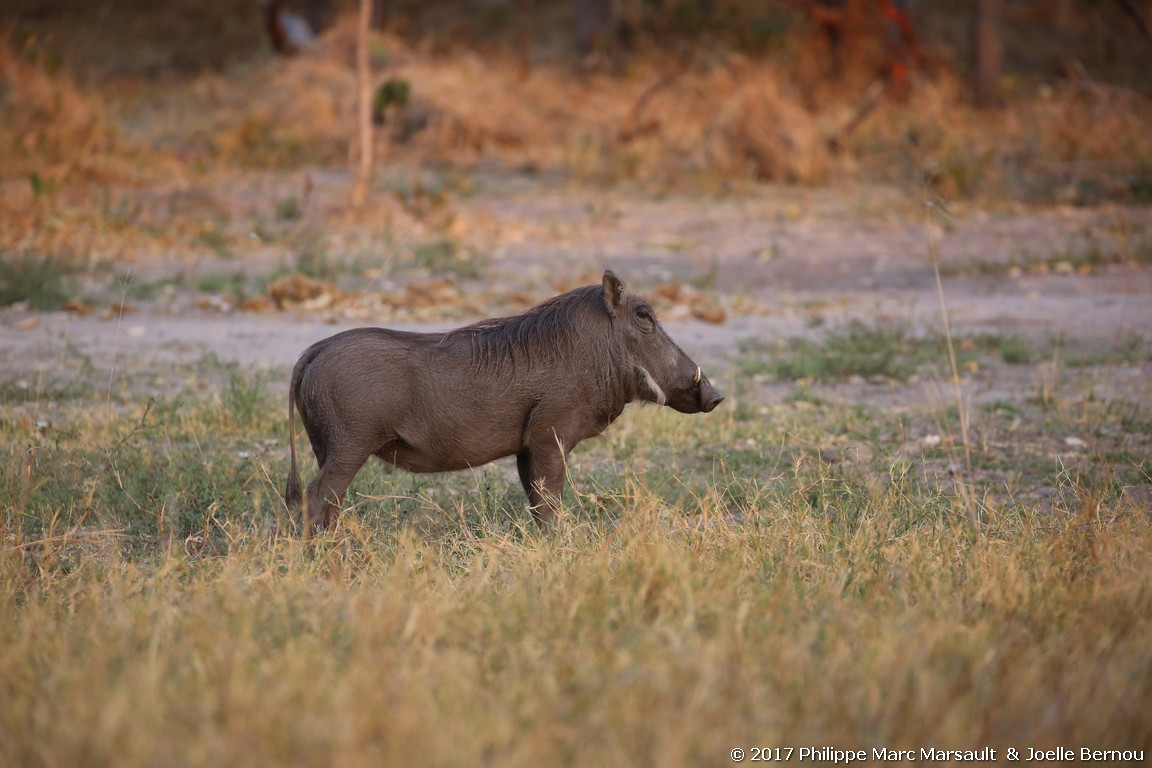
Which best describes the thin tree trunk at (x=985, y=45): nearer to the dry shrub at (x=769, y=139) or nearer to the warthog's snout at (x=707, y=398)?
the dry shrub at (x=769, y=139)

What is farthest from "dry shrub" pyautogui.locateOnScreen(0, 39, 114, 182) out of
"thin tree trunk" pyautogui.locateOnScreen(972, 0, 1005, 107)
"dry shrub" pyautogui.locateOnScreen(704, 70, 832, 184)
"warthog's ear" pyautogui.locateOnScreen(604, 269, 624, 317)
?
"thin tree trunk" pyautogui.locateOnScreen(972, 0, 1005, 107)

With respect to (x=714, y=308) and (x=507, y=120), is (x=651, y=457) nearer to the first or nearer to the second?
(x=714, y=308)

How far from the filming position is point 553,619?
3.15m

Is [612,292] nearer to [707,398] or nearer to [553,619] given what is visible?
[707,398]

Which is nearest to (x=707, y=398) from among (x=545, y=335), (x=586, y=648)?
(x=545, y=335)

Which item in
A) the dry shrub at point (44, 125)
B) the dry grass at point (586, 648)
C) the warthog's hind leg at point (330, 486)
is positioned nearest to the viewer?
the dry grass at point (586, 648)

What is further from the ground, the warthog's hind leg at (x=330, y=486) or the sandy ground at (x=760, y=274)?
the warthog's hind leg at (x=330, y=486)

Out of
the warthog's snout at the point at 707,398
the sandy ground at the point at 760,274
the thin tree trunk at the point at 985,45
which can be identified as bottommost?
the sandy ground at the point at 760,274

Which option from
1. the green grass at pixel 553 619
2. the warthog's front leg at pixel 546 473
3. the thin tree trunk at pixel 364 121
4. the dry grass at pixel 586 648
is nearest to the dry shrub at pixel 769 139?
the thin tree trunk at pixel 364 121

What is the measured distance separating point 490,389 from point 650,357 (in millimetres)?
574

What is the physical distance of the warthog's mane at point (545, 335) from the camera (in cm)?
418

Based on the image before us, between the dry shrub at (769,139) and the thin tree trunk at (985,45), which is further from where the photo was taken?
the thin tree trunk at (985,45)

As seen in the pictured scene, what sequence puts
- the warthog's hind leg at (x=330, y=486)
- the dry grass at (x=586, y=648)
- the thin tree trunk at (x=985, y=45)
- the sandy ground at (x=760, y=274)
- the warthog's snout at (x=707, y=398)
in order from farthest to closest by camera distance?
1. the thin tree trunk at (x=985, y=45)
2. the sandy ground at (x=760, y=274)
3. the warthog's snout at (x=707, y=398)
4. the warthog's hind leg at (x=330, y=486)
5. the dry grass at (x=586, y=648)

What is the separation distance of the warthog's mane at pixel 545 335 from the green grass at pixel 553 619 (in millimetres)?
546
